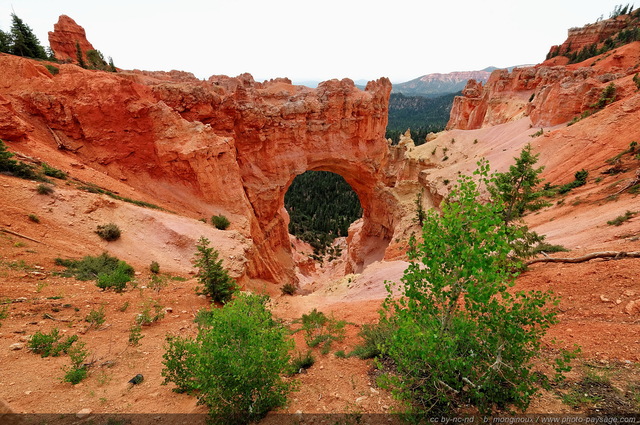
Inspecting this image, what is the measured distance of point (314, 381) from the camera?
6.09 meters

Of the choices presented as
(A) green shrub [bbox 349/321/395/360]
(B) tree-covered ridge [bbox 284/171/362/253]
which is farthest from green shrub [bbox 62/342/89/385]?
(B) tree-covered ridge [bbox 284/171/362/253]

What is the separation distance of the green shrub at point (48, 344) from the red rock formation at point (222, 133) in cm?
1092

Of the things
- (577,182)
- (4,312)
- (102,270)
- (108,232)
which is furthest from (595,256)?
(108,232)

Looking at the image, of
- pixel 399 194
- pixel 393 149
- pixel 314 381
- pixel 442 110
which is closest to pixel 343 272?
pixel 399 194

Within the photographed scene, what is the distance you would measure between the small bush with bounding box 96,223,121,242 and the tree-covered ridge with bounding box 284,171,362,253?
33.7m

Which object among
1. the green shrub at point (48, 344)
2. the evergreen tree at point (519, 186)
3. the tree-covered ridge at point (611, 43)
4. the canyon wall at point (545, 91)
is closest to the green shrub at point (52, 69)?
the green shrub at point (48, 344)

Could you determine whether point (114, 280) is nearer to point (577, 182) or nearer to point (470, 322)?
point (470, 322)

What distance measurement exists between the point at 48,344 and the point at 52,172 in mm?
11512

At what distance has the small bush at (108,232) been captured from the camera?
40.5ft

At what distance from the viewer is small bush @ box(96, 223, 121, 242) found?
1234 cm

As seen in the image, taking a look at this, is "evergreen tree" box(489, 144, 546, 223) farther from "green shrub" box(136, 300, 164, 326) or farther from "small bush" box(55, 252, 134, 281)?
"small bush" box(55, 252, 134, 281)

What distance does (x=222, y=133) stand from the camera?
921 inches

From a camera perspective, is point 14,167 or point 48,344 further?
point 14,167

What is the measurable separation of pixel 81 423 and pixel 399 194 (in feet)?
89.2
